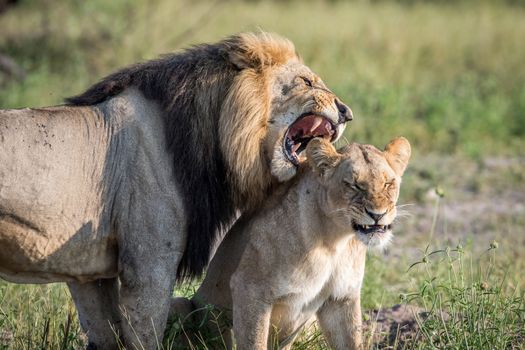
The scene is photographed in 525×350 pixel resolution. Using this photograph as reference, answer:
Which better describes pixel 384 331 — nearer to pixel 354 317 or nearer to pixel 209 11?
pixel 354 317

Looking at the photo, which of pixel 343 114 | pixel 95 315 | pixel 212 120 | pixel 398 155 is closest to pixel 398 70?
pixel 343 114

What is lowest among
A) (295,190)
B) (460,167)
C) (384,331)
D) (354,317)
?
(460,167)

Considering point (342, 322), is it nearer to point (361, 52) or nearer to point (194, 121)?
point (194, 121)

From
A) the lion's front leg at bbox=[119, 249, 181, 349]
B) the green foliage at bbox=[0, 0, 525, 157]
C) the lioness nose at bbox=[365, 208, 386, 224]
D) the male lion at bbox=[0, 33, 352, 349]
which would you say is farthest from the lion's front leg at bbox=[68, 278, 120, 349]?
the green foliage at bbox=[0, 0, 525, 157]

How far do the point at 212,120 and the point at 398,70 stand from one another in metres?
8.30

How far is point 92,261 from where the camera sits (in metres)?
4.56

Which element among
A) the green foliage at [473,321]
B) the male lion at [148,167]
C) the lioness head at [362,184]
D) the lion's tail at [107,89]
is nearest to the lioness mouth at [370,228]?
the lioness head at [362,184]

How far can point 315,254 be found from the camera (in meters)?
4.24

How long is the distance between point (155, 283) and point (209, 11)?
9393mm

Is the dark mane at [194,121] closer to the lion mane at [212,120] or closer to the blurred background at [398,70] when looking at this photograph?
the lion mane at [212,120]

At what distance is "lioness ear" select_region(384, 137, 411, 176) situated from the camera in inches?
166

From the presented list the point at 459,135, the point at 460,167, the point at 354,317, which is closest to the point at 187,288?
the point at 354,317

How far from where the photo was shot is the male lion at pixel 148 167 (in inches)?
174

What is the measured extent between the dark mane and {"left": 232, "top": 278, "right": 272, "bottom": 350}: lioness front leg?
0.47 meters
